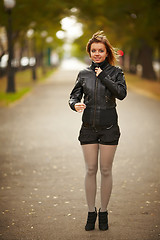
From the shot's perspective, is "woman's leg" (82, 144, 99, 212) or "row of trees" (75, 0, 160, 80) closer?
"woman's leg" (82, 144, 99, 212)

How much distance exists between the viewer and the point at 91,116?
4098mm

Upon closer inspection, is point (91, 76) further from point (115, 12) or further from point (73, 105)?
point (115, 12)

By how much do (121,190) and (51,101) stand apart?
43.3ft

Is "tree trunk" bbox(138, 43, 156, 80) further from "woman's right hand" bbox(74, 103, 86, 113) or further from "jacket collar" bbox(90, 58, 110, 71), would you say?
"woman's right hand" bbox(74, 103, 86, 113)

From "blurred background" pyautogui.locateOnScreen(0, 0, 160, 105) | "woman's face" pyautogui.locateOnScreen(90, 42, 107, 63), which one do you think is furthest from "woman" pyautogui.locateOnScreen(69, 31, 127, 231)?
"blurred background" pyautogui.locateOnScreen(0, 0, 160, 105)

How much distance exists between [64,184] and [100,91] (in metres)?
2.36

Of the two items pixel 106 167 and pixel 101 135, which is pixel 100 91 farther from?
pixel 106 167

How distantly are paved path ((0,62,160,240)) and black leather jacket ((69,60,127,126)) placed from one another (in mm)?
1174

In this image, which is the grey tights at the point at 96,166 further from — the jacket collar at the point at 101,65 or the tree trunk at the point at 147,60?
the tree trunk at the point at 147,60

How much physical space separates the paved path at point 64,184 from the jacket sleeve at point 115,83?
1393mm

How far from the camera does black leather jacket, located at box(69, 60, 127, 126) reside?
13.3 ft

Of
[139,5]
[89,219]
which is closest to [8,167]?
[89,219]

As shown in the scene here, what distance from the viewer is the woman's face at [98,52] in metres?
4.09

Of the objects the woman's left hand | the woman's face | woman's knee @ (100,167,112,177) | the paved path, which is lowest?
the paved path
